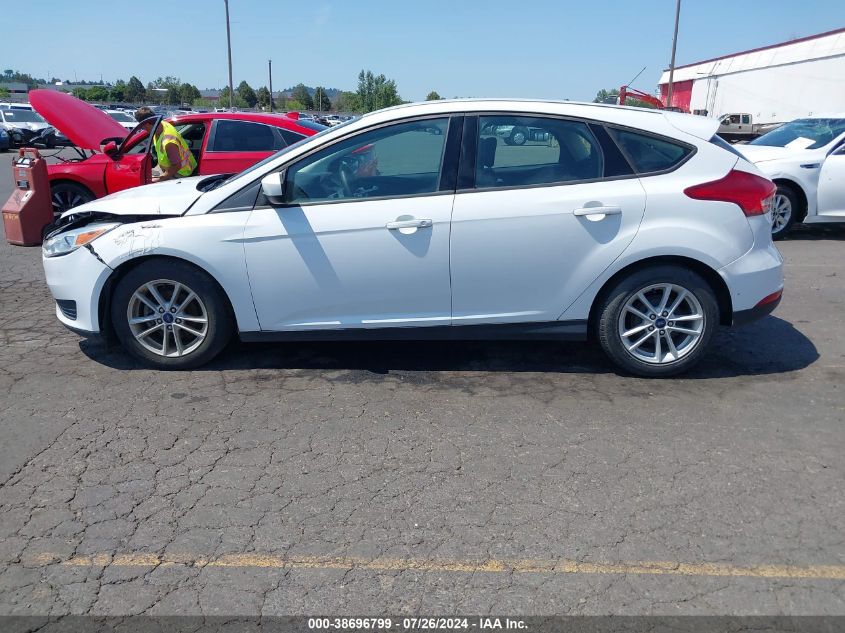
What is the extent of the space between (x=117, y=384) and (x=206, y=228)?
1.18 metres

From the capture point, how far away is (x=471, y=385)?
15.5 feet

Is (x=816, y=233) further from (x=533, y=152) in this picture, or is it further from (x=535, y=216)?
(x=535, y=216)

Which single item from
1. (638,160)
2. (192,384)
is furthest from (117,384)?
(638,160)

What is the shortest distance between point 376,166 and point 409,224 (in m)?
0.50

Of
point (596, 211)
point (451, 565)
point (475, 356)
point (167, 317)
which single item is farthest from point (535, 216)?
point (167, 317)

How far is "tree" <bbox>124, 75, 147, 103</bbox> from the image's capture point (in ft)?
298

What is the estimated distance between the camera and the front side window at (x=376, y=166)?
15.2ft

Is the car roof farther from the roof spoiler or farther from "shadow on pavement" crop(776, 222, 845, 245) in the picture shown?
"shadow on pavement" crop(776, 222, 845, 245)

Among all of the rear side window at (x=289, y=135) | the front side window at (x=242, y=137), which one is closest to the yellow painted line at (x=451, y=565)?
the front side window at (x=242, y=137)

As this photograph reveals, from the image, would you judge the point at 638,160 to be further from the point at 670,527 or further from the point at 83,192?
the point at 83,192

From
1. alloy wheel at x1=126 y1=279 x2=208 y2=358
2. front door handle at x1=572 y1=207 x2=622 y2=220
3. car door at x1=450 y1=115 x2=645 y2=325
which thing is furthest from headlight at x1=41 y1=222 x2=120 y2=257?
front door handle at x1=572 y1=207 x2=622 y2=220

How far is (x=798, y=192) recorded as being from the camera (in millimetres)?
9555

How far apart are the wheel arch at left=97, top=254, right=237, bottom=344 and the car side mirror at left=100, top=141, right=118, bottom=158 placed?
5325 millimetres

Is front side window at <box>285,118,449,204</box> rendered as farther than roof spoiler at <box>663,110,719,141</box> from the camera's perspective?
No
